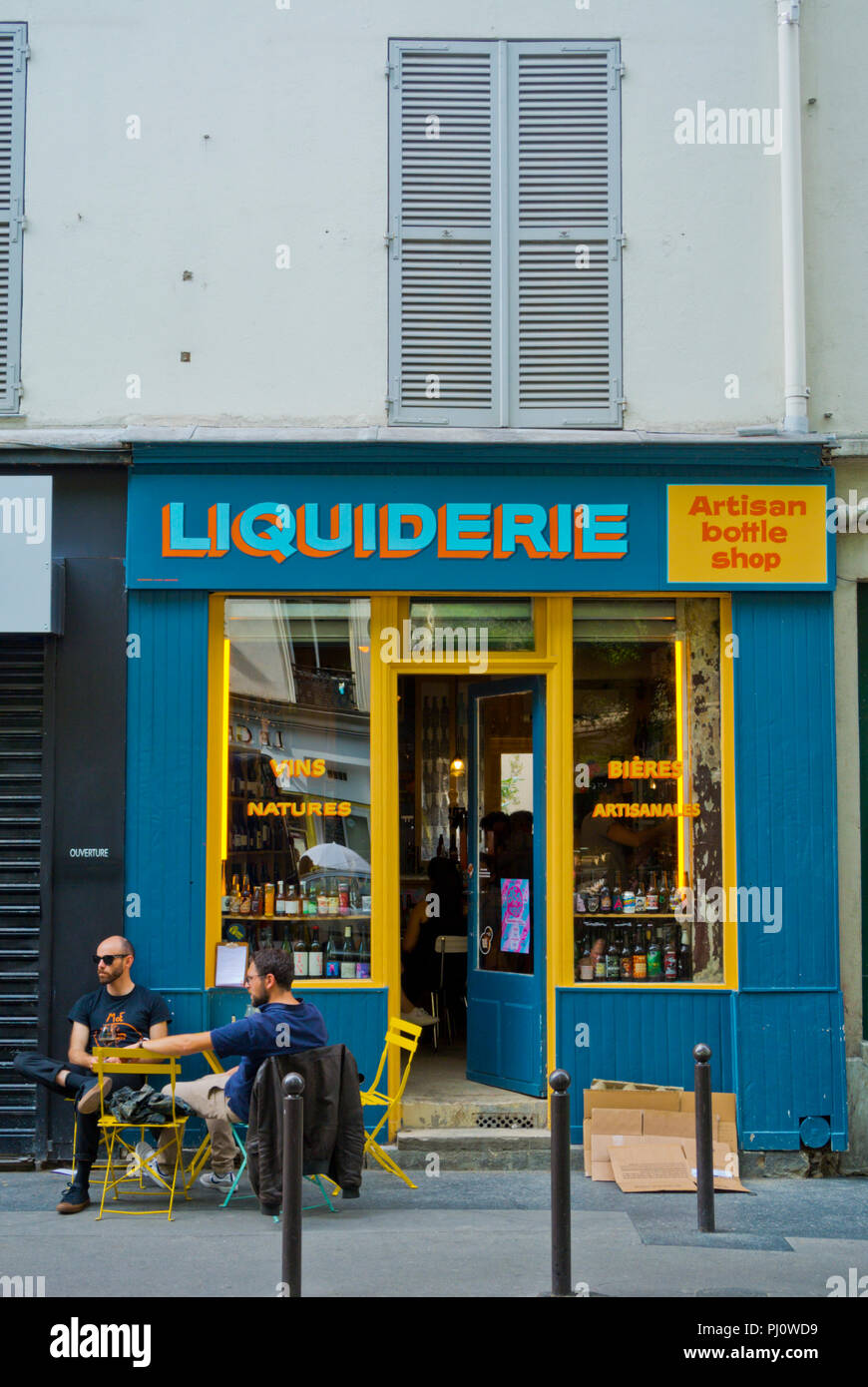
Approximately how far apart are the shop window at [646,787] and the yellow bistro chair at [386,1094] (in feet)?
4.11

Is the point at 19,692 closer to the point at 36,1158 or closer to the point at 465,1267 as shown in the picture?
the point at 36,1158

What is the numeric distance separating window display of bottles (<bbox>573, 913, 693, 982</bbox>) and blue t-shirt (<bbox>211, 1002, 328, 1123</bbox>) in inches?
86.2

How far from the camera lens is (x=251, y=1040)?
6871 mm

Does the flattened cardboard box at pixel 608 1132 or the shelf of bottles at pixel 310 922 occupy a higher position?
the shelf of bottles at pixel 310 922

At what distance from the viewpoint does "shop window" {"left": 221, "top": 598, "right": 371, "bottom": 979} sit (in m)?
8.62

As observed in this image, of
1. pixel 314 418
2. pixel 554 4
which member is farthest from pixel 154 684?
pixel 554 4

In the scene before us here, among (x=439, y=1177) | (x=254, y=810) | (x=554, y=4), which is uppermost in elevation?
(x=554, y=4)

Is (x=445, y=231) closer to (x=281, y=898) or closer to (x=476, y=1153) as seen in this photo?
(x=281, y=898)

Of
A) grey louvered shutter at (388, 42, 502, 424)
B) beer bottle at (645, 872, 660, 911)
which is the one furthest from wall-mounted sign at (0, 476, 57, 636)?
beer bottle at (645, 872, 660, 911)

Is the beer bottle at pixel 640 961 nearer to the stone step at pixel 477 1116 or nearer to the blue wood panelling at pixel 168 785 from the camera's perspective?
the stone step at pixel 477 1116

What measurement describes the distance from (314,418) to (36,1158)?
494cm

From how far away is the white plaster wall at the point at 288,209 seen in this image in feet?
28.2

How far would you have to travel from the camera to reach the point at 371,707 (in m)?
8.67

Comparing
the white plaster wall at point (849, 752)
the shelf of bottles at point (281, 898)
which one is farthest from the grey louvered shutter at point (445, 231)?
the shelf of bottles at point (281, 898)
